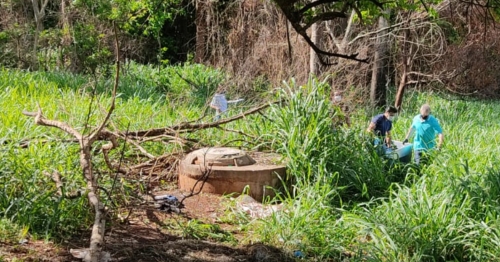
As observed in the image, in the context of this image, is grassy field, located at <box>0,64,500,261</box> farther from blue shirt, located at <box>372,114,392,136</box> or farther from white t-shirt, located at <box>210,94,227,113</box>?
blue shirt, located at <box>372,114,392,136</box>

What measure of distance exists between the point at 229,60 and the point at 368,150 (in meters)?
11.1

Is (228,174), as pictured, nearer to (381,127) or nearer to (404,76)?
(381,127)

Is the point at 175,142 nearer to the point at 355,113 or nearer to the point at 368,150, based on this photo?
the point at 368,150

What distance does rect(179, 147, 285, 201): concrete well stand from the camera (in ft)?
24.8

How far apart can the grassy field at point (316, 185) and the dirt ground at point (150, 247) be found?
16 centimetres

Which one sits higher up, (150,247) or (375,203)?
(150,247)

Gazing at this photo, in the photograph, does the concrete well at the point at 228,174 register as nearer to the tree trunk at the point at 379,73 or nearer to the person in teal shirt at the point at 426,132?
the person in teal shirt at the point at 426,132

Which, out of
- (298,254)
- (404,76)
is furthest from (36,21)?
(298,254)

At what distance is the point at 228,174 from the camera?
7547 mm

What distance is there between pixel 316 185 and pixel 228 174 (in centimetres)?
99

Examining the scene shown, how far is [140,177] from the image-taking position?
759cm

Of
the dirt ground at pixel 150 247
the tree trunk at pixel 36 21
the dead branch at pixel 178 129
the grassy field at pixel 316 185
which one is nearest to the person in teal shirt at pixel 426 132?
the grassy field at pixel 316 185

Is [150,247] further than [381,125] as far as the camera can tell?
No

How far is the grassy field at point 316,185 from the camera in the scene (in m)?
5.86
